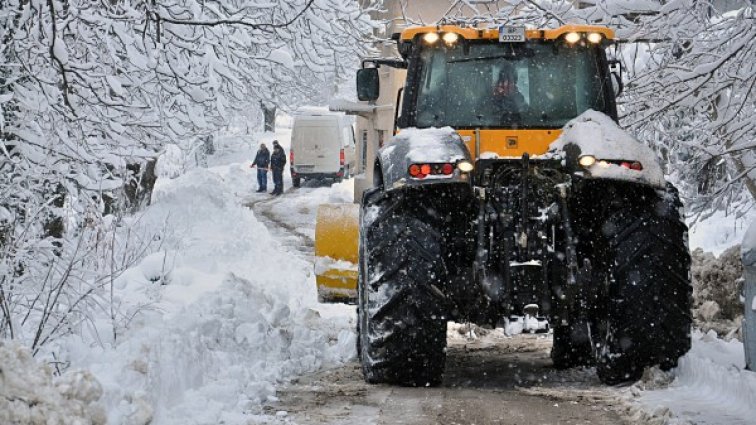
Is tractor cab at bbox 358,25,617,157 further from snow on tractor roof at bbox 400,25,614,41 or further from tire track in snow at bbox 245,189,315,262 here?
tire track in snow at bbox 245,189,315,262

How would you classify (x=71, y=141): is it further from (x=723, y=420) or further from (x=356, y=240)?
(x=723, y=420)

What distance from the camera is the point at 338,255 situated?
10.1 metres

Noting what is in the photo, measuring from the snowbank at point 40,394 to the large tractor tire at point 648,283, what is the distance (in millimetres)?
3389

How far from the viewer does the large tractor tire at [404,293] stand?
22.9 ft

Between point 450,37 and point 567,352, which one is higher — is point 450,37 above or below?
above

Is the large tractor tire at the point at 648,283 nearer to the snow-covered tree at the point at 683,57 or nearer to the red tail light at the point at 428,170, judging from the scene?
the red tail light at the point at 428,170

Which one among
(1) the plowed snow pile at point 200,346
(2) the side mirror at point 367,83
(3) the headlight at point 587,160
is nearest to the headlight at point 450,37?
(2) the side mirror at point 367,83

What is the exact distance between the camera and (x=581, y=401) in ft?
22.3

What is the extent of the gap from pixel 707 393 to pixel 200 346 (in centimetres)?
335

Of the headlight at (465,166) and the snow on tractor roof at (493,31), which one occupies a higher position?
the snow on tractor roof at (493,31)

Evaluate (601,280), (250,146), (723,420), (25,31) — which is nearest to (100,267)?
(25,31)

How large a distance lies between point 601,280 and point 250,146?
1932 inches

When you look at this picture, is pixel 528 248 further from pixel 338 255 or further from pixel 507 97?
pixel 338 255

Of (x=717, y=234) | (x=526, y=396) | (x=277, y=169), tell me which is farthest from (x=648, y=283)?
(x=277, y=169)
